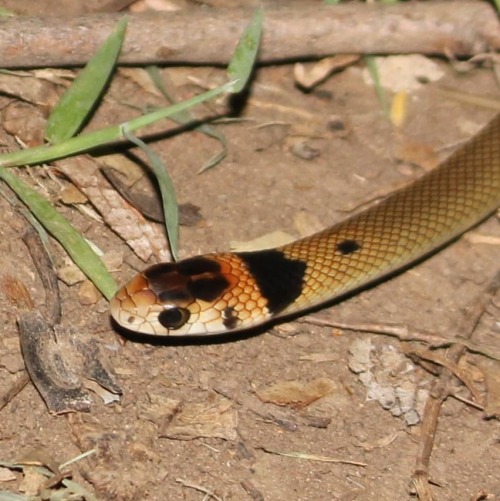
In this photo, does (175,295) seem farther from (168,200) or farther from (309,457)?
(309,457)

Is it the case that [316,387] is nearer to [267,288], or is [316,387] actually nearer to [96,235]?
[267,288]

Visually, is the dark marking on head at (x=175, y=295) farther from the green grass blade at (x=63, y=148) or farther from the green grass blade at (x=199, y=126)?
the green grass blade at (x=199, y=126)

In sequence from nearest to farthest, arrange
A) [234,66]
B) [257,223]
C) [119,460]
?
[119,460] < [234,66] < [257,223]

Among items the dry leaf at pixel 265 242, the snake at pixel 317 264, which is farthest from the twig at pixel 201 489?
the dry leaf at pixel 265 242

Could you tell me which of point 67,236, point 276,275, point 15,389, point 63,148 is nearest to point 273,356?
point 276,275

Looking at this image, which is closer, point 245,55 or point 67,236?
point 67,236

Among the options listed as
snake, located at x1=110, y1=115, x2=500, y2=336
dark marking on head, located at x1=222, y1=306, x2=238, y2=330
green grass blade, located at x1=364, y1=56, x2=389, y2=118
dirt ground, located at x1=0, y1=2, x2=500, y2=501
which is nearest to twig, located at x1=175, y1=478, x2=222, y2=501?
dirt ground, located at x1=0, y1=2, x2=500, y2=501

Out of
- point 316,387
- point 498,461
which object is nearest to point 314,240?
point 316,387
